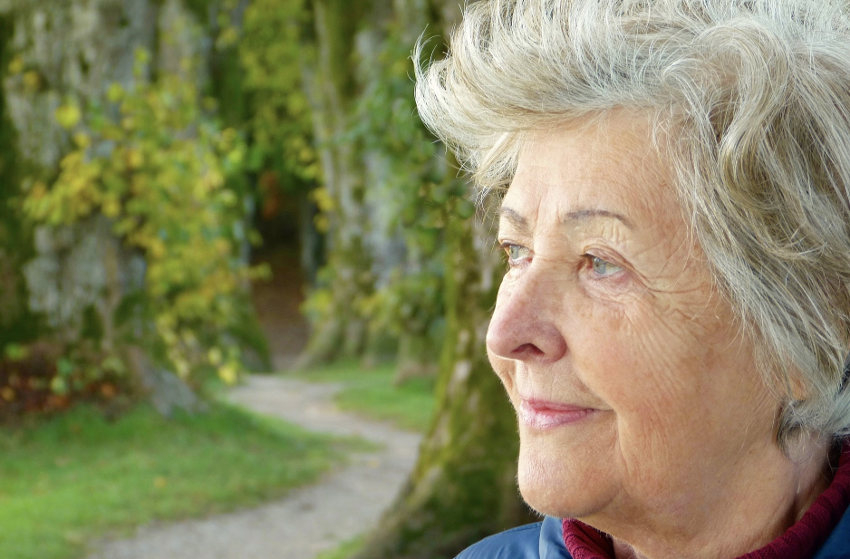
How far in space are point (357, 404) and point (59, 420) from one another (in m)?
4.91

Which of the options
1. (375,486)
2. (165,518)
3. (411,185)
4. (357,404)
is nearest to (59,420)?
(165,518)

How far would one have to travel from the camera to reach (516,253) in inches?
Answer: 69.8

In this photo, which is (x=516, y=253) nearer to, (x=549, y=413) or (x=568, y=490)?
(x=549, y=413)

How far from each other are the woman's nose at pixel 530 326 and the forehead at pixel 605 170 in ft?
0.42

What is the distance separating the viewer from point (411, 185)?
5887mm

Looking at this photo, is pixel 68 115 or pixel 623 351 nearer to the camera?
pixel 623 351

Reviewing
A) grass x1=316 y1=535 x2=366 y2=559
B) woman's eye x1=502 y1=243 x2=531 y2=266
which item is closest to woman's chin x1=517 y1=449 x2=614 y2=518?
woman's eye x1=502 y1=243 x2=531 y2=266

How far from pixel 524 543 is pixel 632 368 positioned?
0.55 meters

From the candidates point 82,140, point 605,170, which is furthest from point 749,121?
point 82,140

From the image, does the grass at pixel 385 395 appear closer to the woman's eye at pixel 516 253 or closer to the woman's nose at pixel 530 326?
the woman's eye at pixel 516 253

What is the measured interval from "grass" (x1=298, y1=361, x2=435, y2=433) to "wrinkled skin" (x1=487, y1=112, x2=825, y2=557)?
28.3 ft

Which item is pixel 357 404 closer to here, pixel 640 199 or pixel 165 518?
pixel 165 518

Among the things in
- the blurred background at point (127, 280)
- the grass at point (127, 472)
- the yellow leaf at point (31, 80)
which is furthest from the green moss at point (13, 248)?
the grass at point (127, 472)

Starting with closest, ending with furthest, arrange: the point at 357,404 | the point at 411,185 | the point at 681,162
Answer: the point at 681,162
the point at 411,185
the point at 357,404
